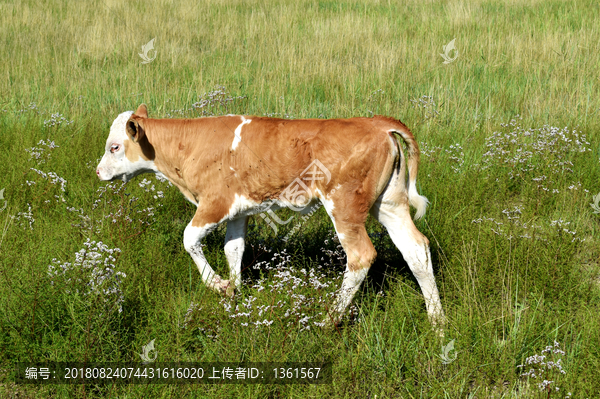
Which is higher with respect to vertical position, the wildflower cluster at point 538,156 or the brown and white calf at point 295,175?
the brown and white calf at point 295,175

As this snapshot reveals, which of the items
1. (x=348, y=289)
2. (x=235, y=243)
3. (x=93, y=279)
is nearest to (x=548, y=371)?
(x=348, y=289)

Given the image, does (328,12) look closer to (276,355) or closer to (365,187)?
(365,187)

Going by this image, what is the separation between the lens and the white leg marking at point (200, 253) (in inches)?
179

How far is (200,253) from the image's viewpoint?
4.72 m

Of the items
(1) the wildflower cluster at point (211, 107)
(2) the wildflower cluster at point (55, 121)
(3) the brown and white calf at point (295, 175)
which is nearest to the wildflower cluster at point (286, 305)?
(3) the brown and white calf at point (295, 175)

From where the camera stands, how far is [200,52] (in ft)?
36.1

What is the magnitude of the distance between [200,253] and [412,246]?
172 centimetres

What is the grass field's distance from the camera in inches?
147

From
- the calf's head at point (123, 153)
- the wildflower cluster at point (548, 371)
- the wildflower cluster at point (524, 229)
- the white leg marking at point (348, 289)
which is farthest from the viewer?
the calf's head at point (123, 153)

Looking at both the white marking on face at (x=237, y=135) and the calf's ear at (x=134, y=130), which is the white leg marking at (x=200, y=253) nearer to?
the white marking on face at (x=237, y=135)

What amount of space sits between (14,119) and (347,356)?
6105 mm

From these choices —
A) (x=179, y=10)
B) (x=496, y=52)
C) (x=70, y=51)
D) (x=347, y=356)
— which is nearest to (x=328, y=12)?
(x=179, y=10)

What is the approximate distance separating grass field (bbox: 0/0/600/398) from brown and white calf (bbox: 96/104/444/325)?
29 cm

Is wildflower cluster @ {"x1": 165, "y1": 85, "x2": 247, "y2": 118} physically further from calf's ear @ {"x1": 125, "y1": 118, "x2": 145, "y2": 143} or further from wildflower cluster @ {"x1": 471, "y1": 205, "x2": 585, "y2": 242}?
wildflower cluster @ {"x1": 471, "y1": 205, "x2": 585, "y2": 242}
